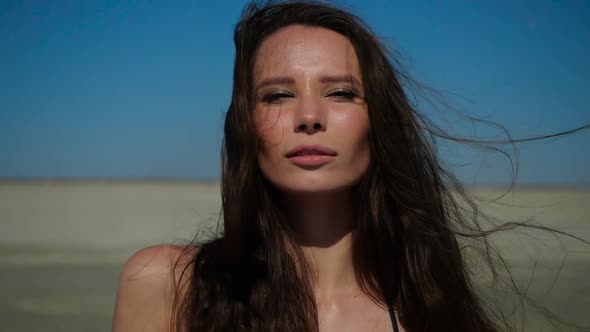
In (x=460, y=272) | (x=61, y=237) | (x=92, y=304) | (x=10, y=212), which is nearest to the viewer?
(x=460, y=272)

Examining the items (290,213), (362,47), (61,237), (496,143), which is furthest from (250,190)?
(61,237)

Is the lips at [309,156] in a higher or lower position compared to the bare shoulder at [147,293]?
higher

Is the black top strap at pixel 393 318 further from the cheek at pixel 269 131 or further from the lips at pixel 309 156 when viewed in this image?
the cheek at pixel 269 131

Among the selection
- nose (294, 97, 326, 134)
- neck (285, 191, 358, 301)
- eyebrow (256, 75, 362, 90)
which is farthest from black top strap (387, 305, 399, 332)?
eyebrow (256, 75, 362, 90)

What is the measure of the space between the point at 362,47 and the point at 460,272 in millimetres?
1377

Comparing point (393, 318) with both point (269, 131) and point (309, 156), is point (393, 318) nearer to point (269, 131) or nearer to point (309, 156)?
point (309, 156)

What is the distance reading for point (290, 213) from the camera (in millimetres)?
3043

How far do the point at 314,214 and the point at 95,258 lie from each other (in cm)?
1089

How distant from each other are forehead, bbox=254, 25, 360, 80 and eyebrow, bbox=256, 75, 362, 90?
0.03m

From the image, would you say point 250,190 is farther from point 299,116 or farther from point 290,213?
point 299,116

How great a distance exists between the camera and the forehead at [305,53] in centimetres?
287

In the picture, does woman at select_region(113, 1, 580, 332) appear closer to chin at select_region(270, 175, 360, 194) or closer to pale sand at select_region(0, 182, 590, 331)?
chin at select_region(270, 175, 360, 194)

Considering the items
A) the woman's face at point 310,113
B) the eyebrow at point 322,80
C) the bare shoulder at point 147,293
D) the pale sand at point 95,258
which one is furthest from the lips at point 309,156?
the pale sand at point 95,258

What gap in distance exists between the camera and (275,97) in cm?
289
